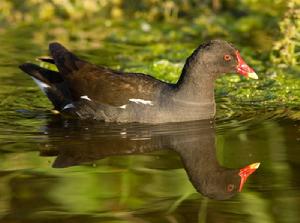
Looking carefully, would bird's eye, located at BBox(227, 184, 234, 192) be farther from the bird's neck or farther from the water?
the bird's neck

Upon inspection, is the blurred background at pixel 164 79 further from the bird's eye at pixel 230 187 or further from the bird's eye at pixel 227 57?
the bird's eye at pixel 227 57

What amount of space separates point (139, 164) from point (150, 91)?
1.26 m

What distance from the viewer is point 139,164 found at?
6.23 meters

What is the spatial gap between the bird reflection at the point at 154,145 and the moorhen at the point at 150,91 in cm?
10

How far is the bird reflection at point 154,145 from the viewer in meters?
5.84

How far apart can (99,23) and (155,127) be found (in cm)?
547

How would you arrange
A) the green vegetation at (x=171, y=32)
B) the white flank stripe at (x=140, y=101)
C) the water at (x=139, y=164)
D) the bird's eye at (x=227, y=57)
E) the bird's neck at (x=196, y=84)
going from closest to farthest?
the water at (x=139, y=164) → the white flank stripe at (x=140, y=101) → the bird's neck at (x=196, y=84) → the bird's eye at (x=227, y=57) → the green vegetation at (x=171, y=32)

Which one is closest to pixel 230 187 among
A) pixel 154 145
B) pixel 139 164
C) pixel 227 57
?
pixel 139 164

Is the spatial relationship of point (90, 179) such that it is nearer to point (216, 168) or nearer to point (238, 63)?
point (216, 168)

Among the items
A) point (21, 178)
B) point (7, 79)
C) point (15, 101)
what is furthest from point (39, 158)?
point (7, 79)

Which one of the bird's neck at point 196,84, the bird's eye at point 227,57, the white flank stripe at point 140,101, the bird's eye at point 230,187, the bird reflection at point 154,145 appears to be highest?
the bird's eye at point 227,57

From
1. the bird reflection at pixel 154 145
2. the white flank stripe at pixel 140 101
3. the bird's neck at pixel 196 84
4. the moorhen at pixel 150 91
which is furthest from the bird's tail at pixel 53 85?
the bird's neck at pixel 196 84

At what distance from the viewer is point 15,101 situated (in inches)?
327

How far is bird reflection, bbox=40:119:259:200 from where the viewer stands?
584 centimetres
